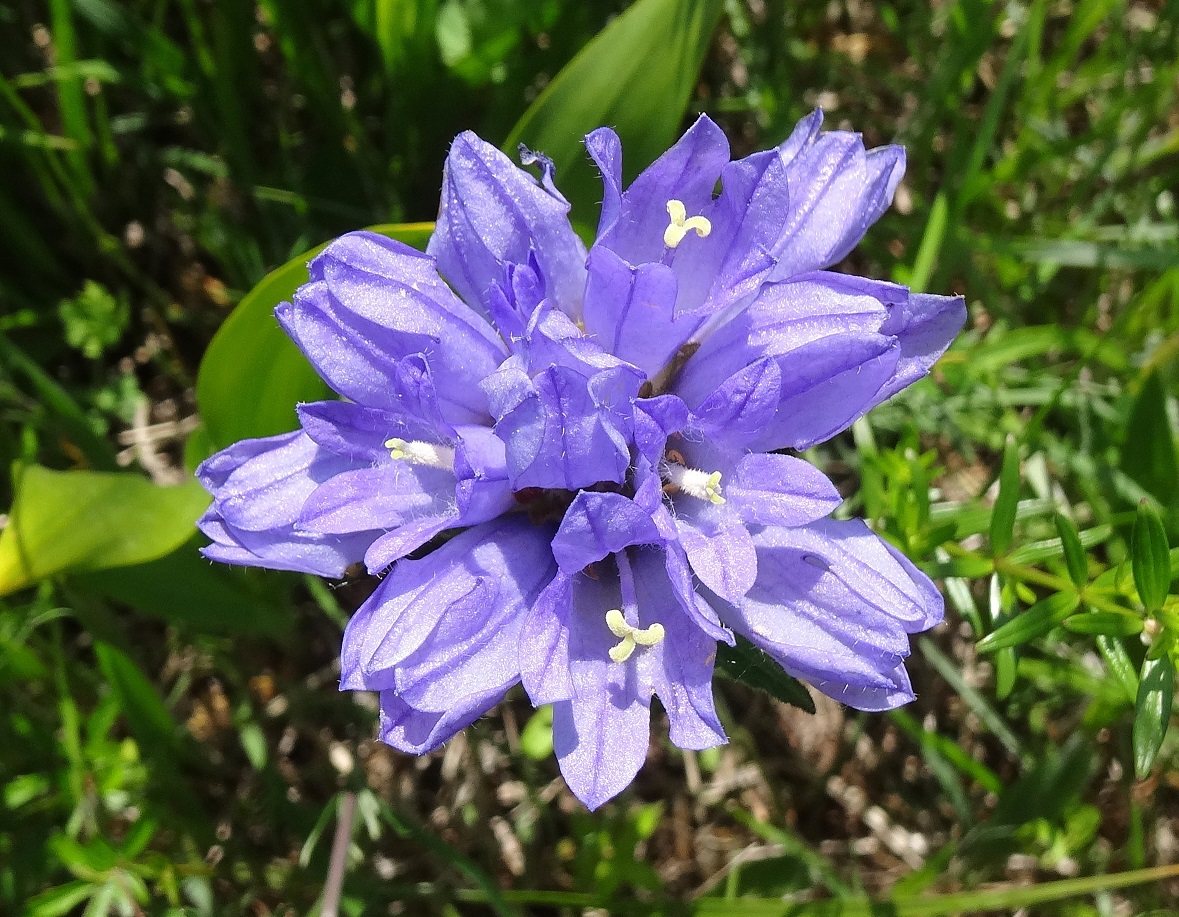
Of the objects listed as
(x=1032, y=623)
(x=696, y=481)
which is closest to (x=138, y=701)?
(x=696, y=481)

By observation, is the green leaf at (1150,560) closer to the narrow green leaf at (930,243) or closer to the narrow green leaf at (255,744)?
the narrow green leaf at (930,243)

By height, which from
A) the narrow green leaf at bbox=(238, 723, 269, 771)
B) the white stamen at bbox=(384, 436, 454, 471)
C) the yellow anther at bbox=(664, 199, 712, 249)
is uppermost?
the yellow anther at bbox=(664, 199, 712, 249)

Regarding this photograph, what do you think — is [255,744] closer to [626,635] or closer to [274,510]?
[274,510]

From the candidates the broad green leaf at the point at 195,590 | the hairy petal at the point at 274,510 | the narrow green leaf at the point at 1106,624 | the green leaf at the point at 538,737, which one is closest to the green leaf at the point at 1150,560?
the narrow green leaf at the point at 1106,624

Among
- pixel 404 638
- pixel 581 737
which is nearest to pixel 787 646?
pixel 581 737

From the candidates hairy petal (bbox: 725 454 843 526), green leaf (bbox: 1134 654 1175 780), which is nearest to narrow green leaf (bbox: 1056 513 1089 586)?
green leaf (bbox: 1134 654 1175 780)

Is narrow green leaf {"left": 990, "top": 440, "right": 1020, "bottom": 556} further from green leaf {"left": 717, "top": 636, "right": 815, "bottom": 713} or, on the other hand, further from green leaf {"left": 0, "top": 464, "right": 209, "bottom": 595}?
green leaf {"left": 0, "top": 464, "right": 209, "bottom": 595}
